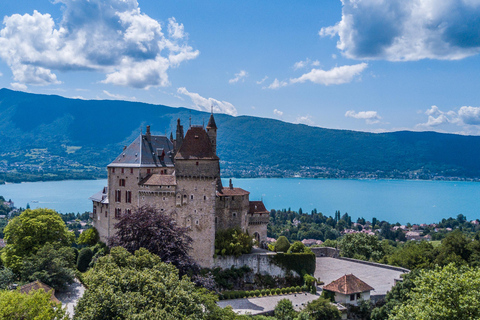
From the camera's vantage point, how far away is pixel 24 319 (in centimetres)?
1977

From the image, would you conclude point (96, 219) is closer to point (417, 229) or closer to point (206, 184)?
Answer: point (206, 184)

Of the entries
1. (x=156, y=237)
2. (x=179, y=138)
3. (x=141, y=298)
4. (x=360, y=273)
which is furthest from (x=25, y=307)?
(x=360, y=273)

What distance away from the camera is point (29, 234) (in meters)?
41.6

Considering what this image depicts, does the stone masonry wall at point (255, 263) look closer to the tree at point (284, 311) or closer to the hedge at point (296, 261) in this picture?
the hedge at point (296, 261)

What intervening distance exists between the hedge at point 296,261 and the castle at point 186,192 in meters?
4.69

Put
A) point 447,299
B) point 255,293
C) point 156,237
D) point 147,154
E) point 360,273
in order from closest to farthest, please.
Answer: point 447,299, point 156,237, point 255,293, point 360,273, point 147,154

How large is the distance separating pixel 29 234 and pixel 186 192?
51.9 ft

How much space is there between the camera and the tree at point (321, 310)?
3312cm

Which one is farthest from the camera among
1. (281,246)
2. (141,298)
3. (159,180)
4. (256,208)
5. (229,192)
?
(256,208)

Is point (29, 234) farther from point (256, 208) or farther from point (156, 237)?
point (256, 208)

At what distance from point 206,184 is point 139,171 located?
852cm

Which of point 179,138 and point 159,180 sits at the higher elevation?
point 179,138

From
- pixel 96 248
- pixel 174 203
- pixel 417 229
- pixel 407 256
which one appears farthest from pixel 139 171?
pixel 417 229

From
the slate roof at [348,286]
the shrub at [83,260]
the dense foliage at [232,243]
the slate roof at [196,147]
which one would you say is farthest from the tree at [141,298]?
the shrub at [83,260]
